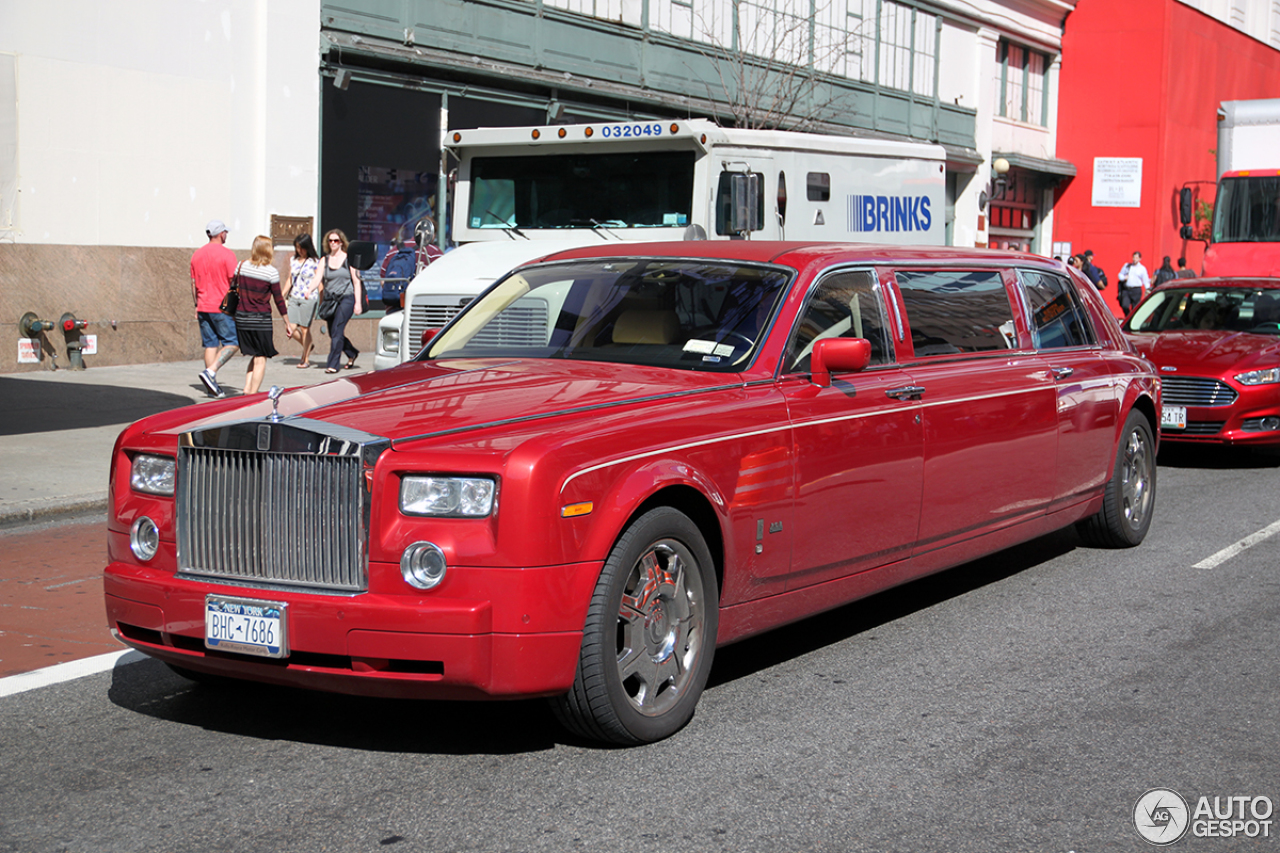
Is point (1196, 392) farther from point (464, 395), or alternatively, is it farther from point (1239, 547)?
point (464, 395)

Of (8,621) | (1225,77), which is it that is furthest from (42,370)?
(1225,77)

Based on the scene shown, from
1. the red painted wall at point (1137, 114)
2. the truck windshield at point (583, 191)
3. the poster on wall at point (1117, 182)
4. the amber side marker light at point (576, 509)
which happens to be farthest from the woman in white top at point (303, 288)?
the poster on wall at point (1117, 182)

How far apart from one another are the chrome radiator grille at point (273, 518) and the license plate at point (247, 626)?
9 cm

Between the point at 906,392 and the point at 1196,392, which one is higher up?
the point at 906,392

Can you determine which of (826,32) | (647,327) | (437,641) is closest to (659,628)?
(437,641)

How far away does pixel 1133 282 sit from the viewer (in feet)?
97.2

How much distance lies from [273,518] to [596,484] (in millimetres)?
1028

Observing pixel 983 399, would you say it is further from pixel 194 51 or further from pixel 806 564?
pixel 194 51

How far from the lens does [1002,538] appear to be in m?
7.15

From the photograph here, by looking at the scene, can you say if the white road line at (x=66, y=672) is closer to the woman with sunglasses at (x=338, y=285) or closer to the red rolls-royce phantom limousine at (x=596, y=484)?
the red rolls-royce phantom limousine at (x=596, y=484)

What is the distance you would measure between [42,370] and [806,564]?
13.4m

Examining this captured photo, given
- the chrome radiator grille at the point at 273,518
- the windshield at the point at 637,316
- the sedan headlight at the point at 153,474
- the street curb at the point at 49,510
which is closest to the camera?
the chrome radiator grille at the point at 273,518

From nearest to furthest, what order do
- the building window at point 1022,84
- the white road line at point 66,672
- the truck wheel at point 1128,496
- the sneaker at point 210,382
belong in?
the white road line at point 66,672
the truck wheel at point 1128,496
the sneaker at point 210,382
the building window at point 1022,84

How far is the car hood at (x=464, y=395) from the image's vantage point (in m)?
4.77
